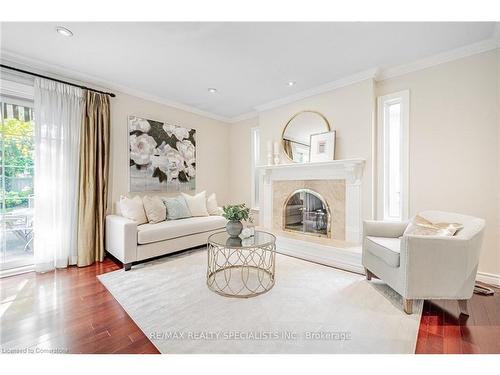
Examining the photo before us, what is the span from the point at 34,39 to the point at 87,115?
0.89 metres

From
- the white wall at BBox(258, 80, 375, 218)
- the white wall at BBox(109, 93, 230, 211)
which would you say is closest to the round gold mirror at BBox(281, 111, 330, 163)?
the white wall at BBox(258, 80, 375, 218)

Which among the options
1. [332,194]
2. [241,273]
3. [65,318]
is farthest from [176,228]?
[332,194]

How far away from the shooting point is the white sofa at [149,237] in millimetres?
2654

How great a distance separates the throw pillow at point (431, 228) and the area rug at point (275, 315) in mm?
612

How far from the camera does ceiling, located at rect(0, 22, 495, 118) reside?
2.06 metres

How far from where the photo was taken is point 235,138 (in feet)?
16.2

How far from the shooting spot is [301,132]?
3604 mm

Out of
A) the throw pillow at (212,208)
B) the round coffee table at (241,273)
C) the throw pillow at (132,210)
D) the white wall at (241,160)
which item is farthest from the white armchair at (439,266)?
the white wall at (241,160)

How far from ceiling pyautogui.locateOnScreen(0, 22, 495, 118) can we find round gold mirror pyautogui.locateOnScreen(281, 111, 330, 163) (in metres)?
0.49

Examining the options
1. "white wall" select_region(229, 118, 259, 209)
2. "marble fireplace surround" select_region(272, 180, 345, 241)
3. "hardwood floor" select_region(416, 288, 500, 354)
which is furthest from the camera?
"white wall" select_region(229, 118, 259, 209)

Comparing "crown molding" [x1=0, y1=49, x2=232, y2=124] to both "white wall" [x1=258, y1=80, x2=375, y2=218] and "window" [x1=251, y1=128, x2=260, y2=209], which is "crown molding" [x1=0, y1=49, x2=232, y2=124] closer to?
"window" [x1=251, y1=128, x2=260, y2=209]

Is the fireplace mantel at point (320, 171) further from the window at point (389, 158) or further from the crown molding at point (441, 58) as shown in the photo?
the crown molding at point (441, 58)
